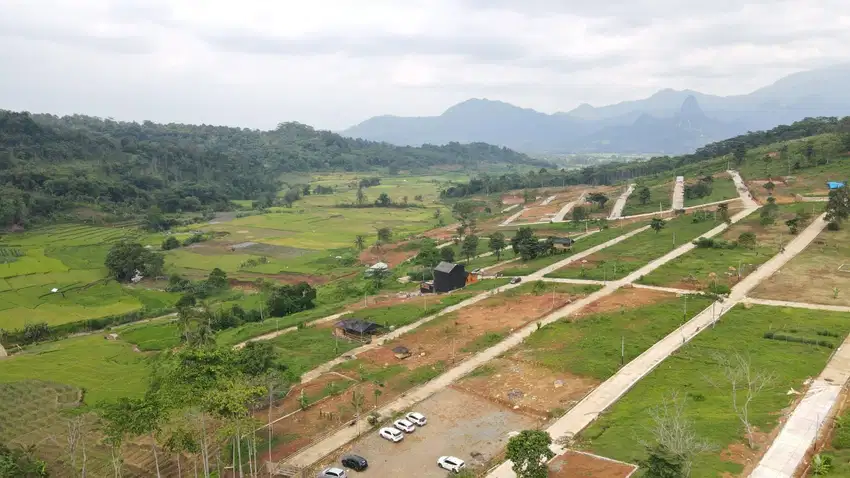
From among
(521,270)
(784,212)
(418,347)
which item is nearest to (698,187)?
(784,212)

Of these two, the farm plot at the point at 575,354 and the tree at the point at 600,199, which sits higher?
the tree at the point at 600,199

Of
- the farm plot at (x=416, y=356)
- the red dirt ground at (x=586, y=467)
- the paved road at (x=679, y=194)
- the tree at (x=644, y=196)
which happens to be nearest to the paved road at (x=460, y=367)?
the farm plot at (x=416, y=356)

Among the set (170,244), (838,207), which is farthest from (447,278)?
(170,244)

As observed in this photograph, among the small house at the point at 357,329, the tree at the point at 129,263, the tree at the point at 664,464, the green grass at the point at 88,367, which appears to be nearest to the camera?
the tree at the point at 664,464

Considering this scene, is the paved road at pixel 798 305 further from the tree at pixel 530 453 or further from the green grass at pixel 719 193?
the green grass at pixel 719 193

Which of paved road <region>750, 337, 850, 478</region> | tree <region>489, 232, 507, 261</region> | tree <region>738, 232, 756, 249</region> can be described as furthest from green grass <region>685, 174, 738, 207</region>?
paved road <region>750, 337, 850, 478</region>

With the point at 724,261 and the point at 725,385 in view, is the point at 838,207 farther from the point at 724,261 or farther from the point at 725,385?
the point at 725,385

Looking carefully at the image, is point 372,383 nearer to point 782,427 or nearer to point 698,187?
point 782,427

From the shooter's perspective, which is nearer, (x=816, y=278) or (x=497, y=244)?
(x=816, y=278)
